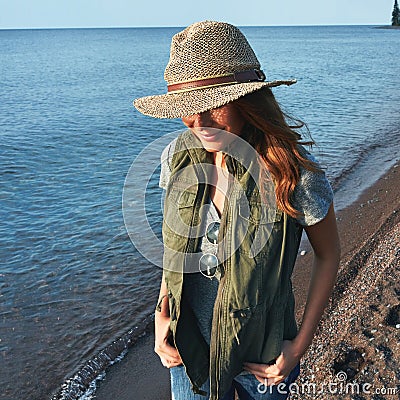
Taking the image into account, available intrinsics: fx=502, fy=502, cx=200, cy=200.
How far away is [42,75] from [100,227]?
28123mm

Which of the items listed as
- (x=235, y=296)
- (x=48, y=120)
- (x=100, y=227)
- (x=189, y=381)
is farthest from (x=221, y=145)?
(x=48, y=120)

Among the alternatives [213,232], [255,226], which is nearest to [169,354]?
[213,232]

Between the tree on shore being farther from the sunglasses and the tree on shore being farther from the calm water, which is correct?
the sunglasses

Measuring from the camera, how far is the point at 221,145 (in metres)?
1.92

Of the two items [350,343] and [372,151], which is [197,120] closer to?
[350,343]

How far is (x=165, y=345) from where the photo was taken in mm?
2154

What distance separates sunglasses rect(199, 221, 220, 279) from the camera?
1945 millimetres

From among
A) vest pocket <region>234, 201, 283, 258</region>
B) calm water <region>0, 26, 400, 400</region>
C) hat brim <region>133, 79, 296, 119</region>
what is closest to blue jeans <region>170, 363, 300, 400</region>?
vest pocket <region>234, 201, 283, 258</region>

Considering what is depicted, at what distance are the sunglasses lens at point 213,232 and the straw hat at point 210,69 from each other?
17.8 inches

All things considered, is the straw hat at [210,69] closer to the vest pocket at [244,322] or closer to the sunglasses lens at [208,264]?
the sunglasses lens at [208,264]

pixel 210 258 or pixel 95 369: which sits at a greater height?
pixel 210 258

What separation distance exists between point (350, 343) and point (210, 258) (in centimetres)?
258

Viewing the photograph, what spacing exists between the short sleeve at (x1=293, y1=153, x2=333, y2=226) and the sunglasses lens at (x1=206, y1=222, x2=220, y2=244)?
0.32m

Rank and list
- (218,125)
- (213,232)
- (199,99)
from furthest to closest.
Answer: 1. (213,232)
2. (218,125)
3. (199,99)
